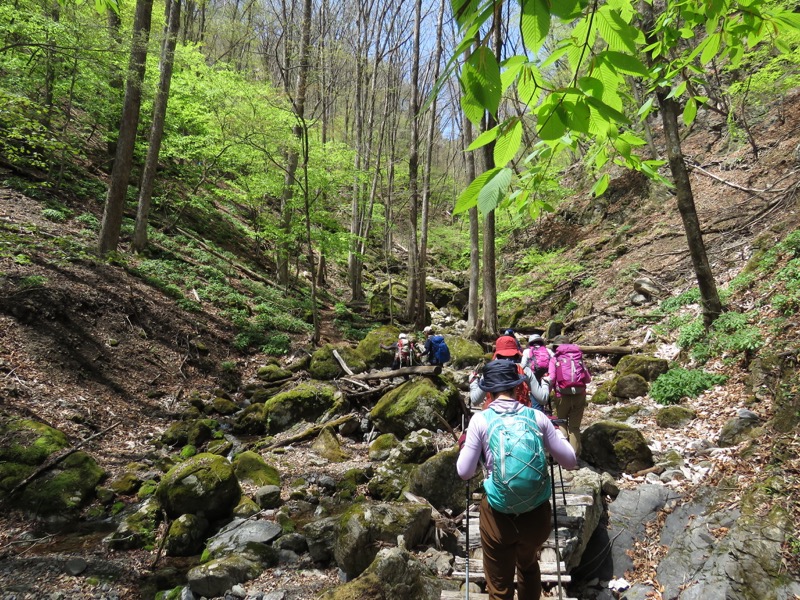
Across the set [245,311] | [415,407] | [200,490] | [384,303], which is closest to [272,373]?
[245,311]

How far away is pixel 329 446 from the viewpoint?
8.24 meters

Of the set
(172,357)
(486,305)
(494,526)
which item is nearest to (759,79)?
(486,305)

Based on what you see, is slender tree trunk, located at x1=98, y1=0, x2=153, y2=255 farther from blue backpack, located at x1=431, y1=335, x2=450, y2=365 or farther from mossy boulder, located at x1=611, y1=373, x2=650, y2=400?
mossy boulder, located at x1=611, y1=373, x2=650, y2=400

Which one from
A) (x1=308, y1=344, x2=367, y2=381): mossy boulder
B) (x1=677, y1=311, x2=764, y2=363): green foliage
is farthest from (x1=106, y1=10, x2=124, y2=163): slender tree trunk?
(x1=677, y1=311, x2=764, y2=363): green foliage

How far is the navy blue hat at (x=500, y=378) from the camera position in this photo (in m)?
2.89

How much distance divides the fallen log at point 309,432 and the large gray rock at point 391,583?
4.84 m

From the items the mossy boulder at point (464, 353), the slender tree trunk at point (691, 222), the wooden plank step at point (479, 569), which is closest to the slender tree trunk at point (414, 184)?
the mossy boulder at point (464, 353)

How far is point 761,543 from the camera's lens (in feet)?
11.0

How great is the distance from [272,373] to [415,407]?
5.02 metres

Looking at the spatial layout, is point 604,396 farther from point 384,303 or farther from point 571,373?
point 384,303

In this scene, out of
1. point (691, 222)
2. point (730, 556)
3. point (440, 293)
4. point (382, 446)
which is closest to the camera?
point (730, 556)

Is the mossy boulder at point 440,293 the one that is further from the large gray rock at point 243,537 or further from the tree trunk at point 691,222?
the large gray rock at point 243,537

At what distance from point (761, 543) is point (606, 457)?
2.61 m

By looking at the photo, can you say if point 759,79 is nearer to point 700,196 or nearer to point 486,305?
point 700,196
